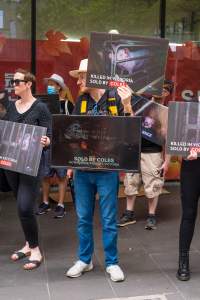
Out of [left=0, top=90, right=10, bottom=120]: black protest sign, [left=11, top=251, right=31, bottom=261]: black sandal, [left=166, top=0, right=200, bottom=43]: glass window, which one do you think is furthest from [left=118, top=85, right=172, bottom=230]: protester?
[left=166, top=0, right=200, bottom=43]: glass window

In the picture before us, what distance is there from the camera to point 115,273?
13.9 ft

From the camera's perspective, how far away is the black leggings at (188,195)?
165 inches

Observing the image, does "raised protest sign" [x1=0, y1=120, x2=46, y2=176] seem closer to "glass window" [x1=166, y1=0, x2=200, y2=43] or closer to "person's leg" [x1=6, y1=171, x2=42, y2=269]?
"person's leg" [x1=6, y1=171, x2=42, y2=269]

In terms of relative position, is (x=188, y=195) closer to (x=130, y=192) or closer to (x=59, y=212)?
(x=130, y=192)

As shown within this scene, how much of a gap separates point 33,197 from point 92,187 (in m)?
0.57

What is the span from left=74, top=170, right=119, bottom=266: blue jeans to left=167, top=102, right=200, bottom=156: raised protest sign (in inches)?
22.0

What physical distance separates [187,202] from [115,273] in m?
0.84

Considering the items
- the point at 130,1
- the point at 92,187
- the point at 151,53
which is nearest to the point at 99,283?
the point at 92,187

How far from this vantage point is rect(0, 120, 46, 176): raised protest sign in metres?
4.26

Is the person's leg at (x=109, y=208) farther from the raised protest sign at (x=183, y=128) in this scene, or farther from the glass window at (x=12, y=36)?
the glass window at (x=12, y=36)

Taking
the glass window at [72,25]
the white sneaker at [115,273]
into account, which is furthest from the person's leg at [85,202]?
the glass window at [72,25]

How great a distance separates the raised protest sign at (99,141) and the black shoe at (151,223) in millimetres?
1828

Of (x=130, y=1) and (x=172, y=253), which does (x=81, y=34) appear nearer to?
(x=130, y=1)

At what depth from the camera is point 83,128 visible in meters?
4.07
